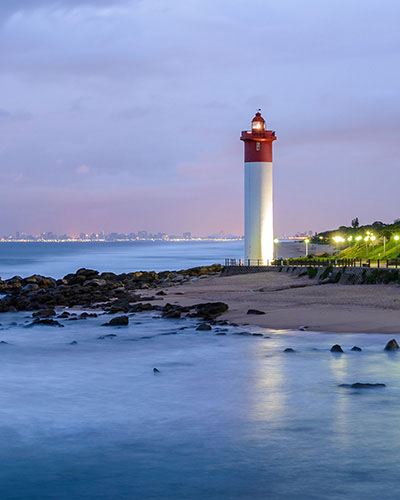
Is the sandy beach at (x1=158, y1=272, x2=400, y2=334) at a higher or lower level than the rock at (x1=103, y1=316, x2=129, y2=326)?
higher

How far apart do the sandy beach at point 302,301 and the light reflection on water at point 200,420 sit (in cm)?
251

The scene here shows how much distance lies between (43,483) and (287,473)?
394 cm

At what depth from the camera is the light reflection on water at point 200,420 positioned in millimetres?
11000

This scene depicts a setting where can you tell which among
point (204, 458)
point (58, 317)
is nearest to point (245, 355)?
point (204, 458)

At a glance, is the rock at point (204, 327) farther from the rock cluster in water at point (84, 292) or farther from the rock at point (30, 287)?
the rock at point (30, 287)

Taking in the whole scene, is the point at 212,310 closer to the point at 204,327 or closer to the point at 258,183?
the point at 204,327

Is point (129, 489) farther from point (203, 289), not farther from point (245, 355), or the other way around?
point (203, 289)

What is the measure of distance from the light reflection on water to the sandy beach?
2.51 metres

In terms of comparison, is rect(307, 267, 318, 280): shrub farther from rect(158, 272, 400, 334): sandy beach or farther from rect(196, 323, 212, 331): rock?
rect(196, 323, 212, 331): rock

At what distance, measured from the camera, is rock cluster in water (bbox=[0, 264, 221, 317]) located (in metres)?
35.0

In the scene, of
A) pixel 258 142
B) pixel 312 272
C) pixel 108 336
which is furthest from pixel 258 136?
pixel 108 336

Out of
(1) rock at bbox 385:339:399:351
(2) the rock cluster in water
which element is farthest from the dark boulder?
(1) rock at bbox 385:339:399:351

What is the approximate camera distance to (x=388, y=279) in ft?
120

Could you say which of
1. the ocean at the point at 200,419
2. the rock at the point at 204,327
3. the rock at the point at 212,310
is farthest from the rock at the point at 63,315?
the rock at the point at 204,327
